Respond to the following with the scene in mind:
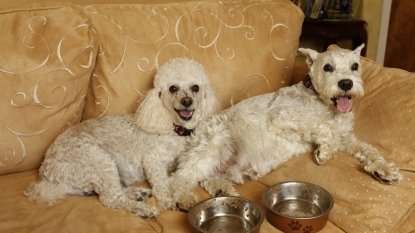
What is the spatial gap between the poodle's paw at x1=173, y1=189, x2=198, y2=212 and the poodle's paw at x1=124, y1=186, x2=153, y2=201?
0.55 feet

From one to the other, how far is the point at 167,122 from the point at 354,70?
3.57 ft

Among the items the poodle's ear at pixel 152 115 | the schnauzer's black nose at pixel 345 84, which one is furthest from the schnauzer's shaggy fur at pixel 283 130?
the poodle's ear at pixel 152 115

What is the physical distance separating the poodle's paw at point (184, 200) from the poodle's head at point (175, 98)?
1.36 feet

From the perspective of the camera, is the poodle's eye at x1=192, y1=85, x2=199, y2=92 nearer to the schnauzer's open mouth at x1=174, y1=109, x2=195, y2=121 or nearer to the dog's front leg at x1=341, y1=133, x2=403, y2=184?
the schnauzer's open mouth at x1=174, y1=109, x2=195, y2=121

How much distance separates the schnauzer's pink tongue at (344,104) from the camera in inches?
83.0

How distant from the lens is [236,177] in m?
2.15

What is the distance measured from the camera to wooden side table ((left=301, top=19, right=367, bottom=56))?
391cm

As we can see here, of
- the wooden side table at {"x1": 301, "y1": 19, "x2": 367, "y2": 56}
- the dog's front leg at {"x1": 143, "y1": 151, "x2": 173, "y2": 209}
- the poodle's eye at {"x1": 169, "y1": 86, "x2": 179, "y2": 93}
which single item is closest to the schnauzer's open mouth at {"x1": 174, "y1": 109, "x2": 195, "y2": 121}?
the poodle's eye at {"x1": 169, "y1": 86, "x2": 179, "y2": 93}

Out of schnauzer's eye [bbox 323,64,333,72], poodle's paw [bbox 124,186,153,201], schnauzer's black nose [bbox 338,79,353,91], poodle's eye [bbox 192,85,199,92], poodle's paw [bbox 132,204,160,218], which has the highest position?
schnauzer's eye [bbox 323,64,333,72]

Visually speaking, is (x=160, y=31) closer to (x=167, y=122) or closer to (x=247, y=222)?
(x=167, y=122)

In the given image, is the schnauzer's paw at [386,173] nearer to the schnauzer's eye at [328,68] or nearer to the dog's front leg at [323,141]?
the dog's front leg at [323,141]

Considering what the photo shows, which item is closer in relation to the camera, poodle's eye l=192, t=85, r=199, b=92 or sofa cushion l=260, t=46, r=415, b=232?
sofa cushion l=260, t=46, r=415, b=232

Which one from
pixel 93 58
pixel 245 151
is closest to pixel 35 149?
pixel 93 58

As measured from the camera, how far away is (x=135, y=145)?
7.22ft
